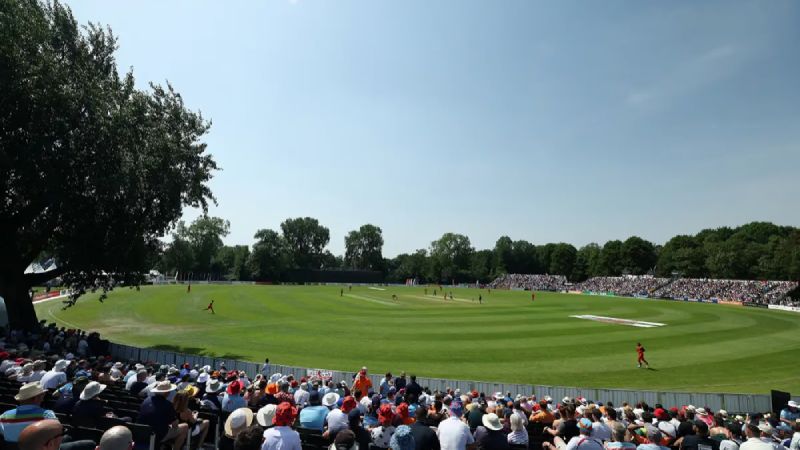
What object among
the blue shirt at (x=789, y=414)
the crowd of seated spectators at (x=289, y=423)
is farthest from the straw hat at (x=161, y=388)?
the blue shirt at (x=789, y=414)

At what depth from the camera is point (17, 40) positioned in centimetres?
2142

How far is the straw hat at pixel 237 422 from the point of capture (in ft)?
23.0

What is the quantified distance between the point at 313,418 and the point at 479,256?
554 ft

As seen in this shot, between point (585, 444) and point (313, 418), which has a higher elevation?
point (585, 444)

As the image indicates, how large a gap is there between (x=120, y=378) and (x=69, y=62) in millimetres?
Result: 20202

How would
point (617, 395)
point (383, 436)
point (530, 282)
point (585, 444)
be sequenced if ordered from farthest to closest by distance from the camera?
point (530, 282), point (617, 395), point (383, 436), point (585, 444)

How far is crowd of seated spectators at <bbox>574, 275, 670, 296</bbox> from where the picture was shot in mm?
98250

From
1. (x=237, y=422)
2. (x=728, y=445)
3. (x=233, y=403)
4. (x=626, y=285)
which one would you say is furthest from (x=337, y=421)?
(x=626, y=285)

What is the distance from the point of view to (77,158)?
74.9 feet

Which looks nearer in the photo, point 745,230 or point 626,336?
point 626,336

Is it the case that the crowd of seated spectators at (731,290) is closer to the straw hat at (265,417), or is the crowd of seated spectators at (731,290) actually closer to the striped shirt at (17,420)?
the straw hat at (265,417)

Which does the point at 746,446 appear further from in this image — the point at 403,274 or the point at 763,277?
the point at 403,274

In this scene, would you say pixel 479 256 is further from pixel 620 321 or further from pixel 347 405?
pixel 347 405

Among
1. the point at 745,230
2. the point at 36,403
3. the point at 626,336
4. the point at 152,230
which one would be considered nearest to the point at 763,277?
the point at 745,230
